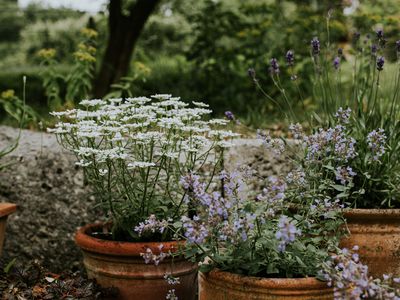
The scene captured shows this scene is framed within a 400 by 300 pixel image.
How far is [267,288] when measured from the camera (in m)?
2.16

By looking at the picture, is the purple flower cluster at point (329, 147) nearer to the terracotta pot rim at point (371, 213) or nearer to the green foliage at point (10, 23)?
the terracotta pot rim at point (371, 213)

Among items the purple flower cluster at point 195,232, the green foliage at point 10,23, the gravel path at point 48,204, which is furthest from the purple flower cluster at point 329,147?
the green foliage at point 10,23

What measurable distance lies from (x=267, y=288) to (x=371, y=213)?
2.40 ft

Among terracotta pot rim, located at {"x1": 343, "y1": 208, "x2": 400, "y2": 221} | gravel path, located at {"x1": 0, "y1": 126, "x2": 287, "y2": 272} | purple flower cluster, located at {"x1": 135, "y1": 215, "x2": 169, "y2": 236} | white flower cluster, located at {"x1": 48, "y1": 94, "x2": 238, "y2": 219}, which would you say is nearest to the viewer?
purple flower cluster, located at {"x1": 135, "y1": 215, "x2": 169, "y2": 236}

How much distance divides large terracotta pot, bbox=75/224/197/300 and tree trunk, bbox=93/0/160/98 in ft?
11.4

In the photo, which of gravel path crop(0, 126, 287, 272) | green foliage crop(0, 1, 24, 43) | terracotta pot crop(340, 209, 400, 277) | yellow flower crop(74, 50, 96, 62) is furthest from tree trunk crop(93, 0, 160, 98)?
green foliage crop(0, 1, 24, 43)

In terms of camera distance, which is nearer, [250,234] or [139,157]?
[250,234]

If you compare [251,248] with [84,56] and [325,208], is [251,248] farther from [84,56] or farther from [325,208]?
[84,56]

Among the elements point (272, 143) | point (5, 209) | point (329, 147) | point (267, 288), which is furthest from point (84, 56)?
point (267, 288)

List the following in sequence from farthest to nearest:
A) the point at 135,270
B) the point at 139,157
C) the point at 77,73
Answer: the point at 77,73, the point at 139,157, the point at 135,270

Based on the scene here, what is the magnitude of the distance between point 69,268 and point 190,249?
152 centimetres

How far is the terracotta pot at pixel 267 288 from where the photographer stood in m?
2.16

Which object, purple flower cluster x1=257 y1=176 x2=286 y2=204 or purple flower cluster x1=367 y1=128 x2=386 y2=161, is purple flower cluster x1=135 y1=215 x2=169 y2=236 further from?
purple flower cluster x1=367 y1=128 x2=386 y2=161

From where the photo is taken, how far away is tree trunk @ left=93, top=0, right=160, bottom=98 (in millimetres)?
6109
